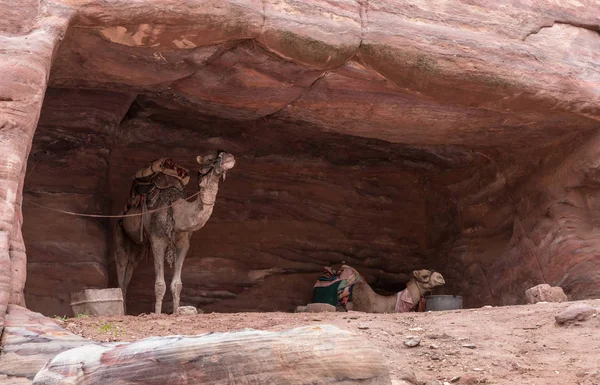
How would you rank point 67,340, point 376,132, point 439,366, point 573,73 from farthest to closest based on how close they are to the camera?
point 376,132
point 573,73
point 439,366
point 67,340

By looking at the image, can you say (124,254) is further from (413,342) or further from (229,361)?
(229,361)

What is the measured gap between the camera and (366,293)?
1082 centimetres

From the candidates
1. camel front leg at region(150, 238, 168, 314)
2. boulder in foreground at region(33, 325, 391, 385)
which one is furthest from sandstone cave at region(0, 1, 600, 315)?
boulder in foreground at region(33, 325, 391, 385)

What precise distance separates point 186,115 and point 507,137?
13.7ft

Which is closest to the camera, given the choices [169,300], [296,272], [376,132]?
[376,132]

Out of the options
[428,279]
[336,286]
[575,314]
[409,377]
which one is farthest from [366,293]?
[409,377]

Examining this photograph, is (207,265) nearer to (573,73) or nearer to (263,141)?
(263,141)

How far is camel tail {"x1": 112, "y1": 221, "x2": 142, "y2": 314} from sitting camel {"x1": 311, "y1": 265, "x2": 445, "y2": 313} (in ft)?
8.61

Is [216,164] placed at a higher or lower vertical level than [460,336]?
higher

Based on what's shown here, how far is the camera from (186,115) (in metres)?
10.1

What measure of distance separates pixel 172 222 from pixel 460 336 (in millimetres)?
4172

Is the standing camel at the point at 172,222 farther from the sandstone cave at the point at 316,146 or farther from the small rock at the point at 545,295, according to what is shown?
the small rock at the point at 545,295

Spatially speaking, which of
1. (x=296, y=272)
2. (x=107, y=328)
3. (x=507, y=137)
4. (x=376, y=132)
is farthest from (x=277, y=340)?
(x=296, y=272)

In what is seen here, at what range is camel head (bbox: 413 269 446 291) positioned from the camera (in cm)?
1068
